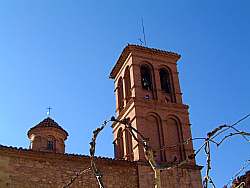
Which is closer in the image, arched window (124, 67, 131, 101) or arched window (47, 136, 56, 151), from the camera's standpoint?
arched window (124, 67, 131, 101)

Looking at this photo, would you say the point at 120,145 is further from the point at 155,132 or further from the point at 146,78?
the point at 146,78

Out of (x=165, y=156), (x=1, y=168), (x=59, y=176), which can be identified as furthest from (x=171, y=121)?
(x=1, y=168)

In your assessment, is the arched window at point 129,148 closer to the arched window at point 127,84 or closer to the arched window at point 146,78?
the arched window at point 127,84

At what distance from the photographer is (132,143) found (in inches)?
701

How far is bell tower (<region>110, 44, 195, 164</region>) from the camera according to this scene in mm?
17688

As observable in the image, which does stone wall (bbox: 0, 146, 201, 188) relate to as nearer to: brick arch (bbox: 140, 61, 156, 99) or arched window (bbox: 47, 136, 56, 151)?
brick arch (bbox: 140, 61, 156, 99)

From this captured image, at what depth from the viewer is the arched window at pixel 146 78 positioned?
65.3 feet

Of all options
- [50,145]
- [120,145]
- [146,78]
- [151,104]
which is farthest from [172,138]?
[50,145]

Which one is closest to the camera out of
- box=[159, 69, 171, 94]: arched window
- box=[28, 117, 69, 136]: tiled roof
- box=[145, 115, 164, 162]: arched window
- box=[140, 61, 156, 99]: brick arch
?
box=[145, 115, 164, 162]: arched window

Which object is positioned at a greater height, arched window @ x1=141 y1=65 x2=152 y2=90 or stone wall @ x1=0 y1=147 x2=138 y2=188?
arched window @ x1=141 y1=65 x2=152 y2=90

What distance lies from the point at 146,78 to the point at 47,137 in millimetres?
6387

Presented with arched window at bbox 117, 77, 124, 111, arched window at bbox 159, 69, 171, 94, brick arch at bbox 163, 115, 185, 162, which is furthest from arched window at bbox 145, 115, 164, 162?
arched window at bbox 117, 77, 124, 111

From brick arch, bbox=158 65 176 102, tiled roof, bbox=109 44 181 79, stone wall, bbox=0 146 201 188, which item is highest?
tiled roof, bbox=109 44 181 79

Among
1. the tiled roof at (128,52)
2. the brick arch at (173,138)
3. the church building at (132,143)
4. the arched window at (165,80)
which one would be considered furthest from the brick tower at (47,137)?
the brick arch at (173,138)
